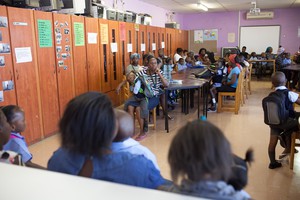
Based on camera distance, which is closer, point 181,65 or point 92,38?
point 92,38

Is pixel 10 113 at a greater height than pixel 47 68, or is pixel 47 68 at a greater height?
pixel 47 68

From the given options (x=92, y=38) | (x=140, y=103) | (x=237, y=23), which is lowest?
(x=140, y=103)

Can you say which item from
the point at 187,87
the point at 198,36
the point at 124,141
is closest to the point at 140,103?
the point at 187,87

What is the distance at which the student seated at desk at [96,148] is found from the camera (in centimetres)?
112

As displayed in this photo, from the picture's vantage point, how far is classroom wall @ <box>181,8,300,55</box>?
10883 mm

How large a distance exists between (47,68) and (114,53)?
2.12 metres

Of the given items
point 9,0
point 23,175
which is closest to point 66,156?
point 23,175

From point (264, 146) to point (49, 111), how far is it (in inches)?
Answer: 118

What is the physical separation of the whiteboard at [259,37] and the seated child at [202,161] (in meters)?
11.4

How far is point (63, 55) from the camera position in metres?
4.30

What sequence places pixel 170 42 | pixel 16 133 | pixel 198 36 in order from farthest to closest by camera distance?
pixel 198 36 < pixel 170 42 < pixel 16 133

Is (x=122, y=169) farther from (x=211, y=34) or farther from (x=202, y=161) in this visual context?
(x=211, y=34)

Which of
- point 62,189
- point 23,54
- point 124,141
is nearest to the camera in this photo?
point 62,189

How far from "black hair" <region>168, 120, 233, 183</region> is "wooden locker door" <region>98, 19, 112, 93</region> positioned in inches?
186
